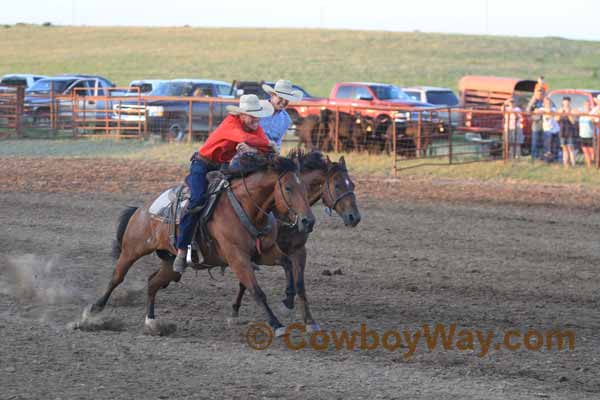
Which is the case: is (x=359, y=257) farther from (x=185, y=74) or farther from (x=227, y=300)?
(x=185, y=74)

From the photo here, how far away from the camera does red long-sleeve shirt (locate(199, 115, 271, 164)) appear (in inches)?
299

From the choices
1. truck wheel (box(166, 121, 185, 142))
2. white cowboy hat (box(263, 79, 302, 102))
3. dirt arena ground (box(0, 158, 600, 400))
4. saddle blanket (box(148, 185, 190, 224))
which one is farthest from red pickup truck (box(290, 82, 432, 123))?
saddle blanket (box(148, 185, 190, 224))

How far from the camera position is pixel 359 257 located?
11.4 m

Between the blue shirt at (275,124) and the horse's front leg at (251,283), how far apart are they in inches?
62.6

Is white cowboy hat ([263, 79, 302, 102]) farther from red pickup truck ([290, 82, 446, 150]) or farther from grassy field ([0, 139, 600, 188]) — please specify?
red pickup truck ([290, 82, 446, 150])

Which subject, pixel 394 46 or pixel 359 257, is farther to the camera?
pixel 394 46

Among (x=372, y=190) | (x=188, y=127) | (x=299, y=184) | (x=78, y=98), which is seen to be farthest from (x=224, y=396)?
(x=78, y=98)

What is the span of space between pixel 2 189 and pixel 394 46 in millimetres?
59669

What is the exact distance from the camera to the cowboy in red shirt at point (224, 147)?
24.7ft

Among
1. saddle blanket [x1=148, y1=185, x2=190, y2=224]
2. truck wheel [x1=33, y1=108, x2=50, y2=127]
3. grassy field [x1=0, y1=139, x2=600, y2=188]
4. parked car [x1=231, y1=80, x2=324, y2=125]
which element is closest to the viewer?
saddle blanket [x1=148, y1=185, x2=190, y2=224]

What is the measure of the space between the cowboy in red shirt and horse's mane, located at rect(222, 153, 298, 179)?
8cm

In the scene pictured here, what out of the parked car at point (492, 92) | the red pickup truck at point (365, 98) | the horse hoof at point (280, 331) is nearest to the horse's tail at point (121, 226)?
the horse hoof at point (280, 331)

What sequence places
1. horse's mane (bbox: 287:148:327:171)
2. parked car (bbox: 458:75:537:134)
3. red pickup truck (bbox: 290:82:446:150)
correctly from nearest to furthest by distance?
horse's mane (bbox: 287:148:327:171) < red pickup truck (bbox: 290:82:446:150) < parked car (bbox: 458:75:537:134)

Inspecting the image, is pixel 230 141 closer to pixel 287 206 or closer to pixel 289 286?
pixel 287 206
